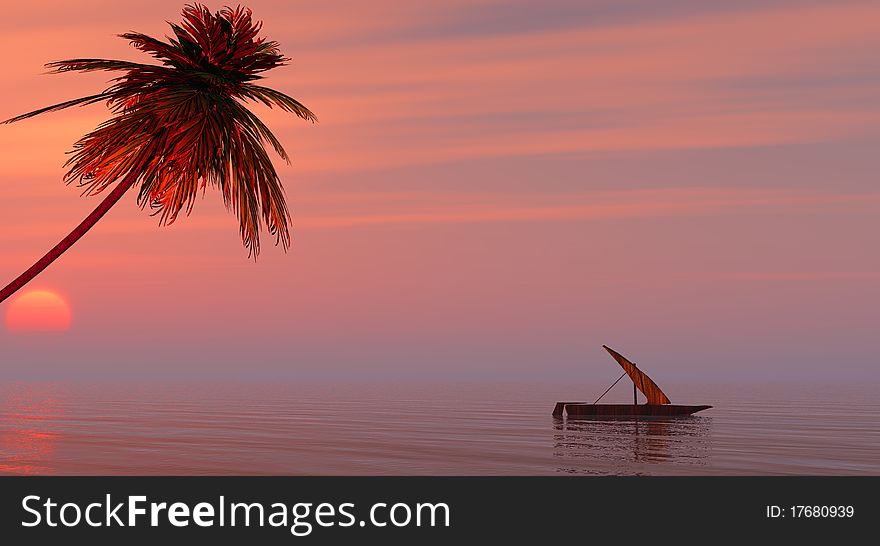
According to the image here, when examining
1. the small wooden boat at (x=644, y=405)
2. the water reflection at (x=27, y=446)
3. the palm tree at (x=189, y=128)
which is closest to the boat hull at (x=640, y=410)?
the small wooden boat at (x=644, y=405)

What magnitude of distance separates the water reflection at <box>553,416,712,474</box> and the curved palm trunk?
45250 millimetres

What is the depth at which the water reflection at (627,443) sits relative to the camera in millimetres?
67000

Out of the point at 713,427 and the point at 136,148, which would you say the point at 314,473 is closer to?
the point at 136,148

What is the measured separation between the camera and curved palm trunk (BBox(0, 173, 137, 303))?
704 inches

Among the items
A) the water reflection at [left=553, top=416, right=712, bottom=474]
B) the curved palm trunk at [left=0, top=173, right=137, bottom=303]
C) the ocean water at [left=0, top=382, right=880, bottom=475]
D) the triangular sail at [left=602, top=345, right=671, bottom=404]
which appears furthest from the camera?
the triangular sail at [left=602, top=345, right=671, bottom=404]

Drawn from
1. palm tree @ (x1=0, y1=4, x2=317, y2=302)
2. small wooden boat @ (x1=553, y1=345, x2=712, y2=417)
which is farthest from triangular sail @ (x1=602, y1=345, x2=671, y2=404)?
palm tree @ (x1=0, y1=4, x2=317, y2=302)

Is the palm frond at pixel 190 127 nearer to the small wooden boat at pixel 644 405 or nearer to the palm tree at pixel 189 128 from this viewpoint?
the palm tree at pixel 189 128

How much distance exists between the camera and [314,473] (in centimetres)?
5694

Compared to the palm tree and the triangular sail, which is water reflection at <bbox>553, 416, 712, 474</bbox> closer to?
the triangular sail

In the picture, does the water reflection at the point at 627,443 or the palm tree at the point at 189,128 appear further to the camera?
the water reflection at the point at 627,443

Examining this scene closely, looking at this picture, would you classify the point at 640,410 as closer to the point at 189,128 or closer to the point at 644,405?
the point at 644,405

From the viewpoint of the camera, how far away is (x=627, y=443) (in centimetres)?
8656

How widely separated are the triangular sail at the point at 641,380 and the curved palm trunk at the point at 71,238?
95873 mm
